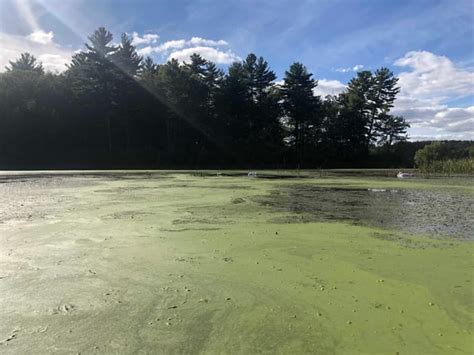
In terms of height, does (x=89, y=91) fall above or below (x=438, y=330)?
above

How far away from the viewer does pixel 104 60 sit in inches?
1080

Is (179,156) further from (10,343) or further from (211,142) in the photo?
(10,343)

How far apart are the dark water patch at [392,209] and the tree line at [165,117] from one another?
66.0ft

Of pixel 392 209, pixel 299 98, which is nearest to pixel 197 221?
pixel 392 209

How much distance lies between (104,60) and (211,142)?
351 inches

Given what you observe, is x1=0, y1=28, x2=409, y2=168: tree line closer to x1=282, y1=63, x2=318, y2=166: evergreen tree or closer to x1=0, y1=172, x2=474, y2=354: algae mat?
x1=282, y1=63, x2=318, y2=166: evergreen tree

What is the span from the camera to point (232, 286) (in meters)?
2.76

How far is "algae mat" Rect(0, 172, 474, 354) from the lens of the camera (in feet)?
6.54

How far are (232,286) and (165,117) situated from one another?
28141mm

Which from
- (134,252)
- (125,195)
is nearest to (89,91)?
(125,195)

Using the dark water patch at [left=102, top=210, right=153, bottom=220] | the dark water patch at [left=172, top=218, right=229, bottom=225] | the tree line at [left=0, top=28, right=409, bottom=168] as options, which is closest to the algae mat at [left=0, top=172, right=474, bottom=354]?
the dark water patch at [left=172, top=218, right=229, bottom=225]

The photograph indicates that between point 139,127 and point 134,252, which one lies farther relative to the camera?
point 139,127

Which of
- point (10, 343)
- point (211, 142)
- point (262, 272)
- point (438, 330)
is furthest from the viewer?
point (211, 142)

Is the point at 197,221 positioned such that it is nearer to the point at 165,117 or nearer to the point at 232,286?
the point at 232,286
